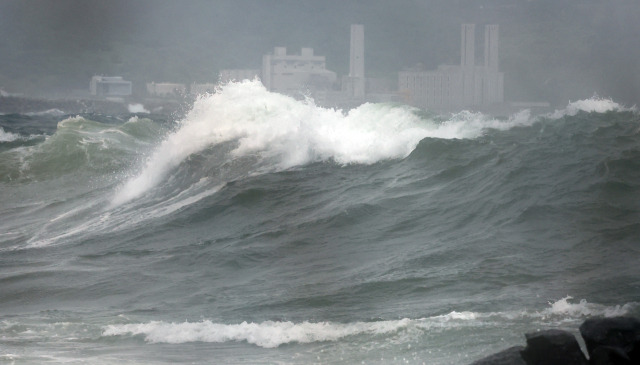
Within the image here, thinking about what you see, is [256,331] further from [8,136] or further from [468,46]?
[468,46]

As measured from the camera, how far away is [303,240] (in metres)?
8.34

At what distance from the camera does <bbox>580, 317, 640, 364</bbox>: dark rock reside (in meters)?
3.69

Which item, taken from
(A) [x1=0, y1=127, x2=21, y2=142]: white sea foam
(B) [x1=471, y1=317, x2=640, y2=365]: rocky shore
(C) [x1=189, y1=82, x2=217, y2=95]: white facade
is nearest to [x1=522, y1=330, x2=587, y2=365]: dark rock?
(B) [x1=471, y1=317, x2=640, y2=365]: rocky shore

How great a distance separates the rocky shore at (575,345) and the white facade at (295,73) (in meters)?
27.6

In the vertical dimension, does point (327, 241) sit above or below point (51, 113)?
below

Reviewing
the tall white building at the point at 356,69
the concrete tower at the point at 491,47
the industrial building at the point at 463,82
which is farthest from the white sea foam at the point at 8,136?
the concrete tower at the point at 491,47

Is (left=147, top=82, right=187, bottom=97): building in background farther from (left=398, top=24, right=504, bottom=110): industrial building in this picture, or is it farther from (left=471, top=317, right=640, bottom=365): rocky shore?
(left=471, top=317, right=640, bottom=365): rocky shore

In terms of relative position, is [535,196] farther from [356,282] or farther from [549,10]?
[549,10]

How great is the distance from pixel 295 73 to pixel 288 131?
2374 cm

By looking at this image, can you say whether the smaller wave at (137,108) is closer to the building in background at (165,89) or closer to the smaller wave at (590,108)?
the building in background at (165,89)

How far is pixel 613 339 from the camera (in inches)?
150

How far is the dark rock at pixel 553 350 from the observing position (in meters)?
3.79

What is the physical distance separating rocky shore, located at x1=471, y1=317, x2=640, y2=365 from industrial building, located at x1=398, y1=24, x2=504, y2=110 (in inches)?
762

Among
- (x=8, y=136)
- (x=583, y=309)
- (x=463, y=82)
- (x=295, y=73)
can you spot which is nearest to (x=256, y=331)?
(x=583, y=309)
